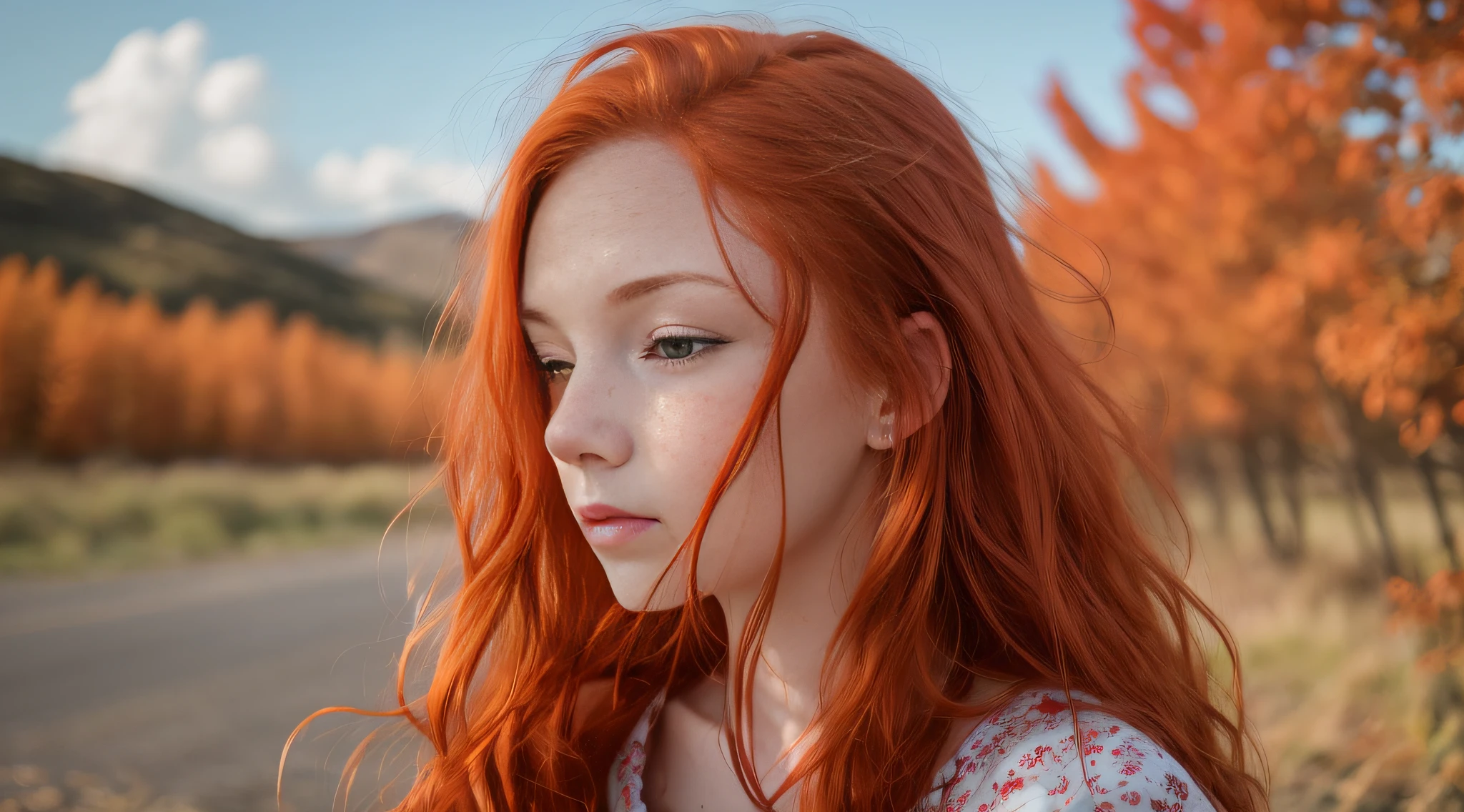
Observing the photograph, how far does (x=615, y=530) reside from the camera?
3.70 ft

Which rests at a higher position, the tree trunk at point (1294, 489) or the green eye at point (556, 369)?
the green eye at point (556, 369)

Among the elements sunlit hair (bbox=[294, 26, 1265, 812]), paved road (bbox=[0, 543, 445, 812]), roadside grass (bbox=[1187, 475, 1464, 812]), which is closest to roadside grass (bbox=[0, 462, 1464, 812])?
roadside grass (bbox=[1187, 475, 1464, 812])

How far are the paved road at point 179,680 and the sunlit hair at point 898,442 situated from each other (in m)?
1.12

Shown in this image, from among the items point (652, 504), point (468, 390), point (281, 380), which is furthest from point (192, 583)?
point (652, 504)

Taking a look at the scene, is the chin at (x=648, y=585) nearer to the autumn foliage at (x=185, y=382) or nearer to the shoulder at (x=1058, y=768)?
the shoulder at (x=1058, y=768)

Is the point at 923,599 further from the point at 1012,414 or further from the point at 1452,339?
the point at 1452,339

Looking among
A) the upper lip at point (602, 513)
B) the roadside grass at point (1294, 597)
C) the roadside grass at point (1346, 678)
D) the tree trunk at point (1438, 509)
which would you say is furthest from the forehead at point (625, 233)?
the tree trunk at point (1438, 509)

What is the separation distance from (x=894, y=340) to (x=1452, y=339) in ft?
6.19

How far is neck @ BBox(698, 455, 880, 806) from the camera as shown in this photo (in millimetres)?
1214

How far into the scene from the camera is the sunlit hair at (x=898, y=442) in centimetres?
111

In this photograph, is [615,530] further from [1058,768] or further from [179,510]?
[179,510]

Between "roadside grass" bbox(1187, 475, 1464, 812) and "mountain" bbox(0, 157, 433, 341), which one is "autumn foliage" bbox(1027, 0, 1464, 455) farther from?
"mountain" bbox(0, 157, 433, 341)

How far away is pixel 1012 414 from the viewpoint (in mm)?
1172

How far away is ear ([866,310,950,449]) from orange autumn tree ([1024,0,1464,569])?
354 millimetres
